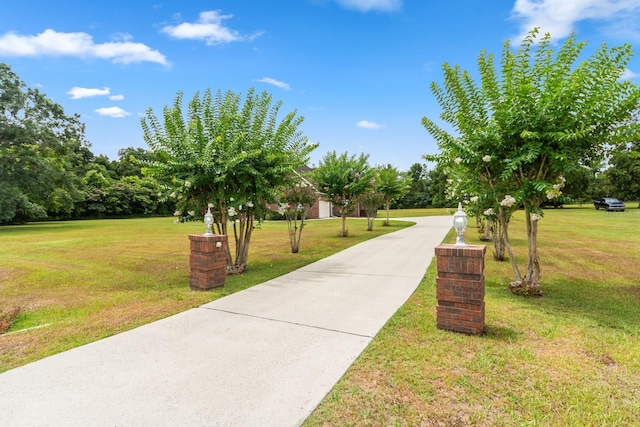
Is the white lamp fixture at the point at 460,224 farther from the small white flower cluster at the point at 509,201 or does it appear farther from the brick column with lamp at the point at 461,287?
the small white flower cluster at the point at 509,201

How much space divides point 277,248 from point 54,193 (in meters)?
24.2

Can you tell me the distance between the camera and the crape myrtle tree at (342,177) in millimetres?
13664

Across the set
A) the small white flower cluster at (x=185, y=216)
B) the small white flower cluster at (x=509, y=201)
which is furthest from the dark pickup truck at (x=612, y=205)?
the small white flower cluster at (x=185, y=216)

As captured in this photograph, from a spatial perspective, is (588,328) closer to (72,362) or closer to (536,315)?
(536,315)

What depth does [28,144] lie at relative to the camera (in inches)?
883

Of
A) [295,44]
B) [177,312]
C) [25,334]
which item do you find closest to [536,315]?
[177,312]

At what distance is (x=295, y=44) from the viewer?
10852mm

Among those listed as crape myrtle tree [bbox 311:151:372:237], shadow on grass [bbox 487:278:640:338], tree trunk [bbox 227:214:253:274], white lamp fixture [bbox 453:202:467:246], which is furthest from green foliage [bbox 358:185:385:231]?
white lamp fixture [bbox 453:202:467:246]

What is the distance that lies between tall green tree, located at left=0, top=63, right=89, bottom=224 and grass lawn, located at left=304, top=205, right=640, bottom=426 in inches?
1062

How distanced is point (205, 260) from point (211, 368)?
2853 millimetres

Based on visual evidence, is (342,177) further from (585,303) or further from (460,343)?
(460,343)

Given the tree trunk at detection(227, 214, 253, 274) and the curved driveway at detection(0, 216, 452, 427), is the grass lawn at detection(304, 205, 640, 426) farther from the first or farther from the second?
the tree trunk at detection(227, 214, 253, 274)

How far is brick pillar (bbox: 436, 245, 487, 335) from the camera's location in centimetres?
337

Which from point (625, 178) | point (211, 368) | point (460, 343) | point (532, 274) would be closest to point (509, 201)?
point (532, 274)
